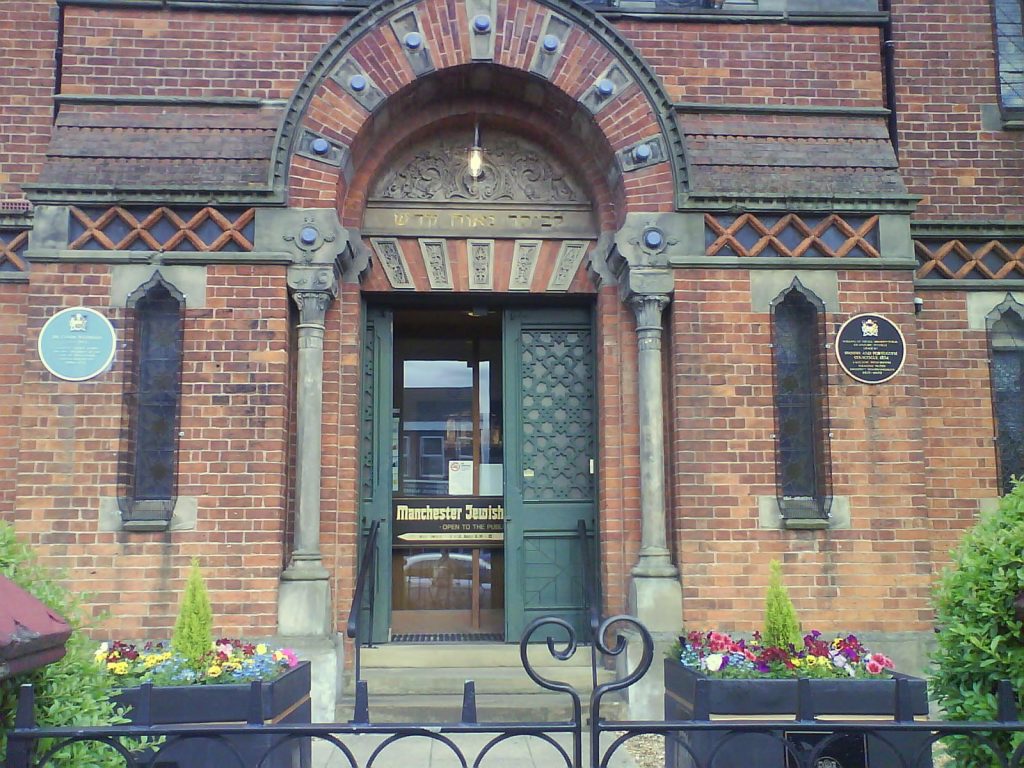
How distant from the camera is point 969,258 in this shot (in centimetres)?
809

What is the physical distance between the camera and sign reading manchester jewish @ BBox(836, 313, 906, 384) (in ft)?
23.8

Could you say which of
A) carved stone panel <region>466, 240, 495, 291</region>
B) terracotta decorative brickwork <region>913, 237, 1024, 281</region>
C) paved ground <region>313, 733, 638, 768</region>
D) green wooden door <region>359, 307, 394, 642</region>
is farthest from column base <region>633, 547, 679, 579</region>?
terracotta decorative brickwork <region>913, 237, 1024, 281</region>

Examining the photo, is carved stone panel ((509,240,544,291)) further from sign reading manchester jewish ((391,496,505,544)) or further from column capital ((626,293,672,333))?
sign reading manchester jewish ((391,496,505,544))

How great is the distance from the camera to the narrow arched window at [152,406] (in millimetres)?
6895

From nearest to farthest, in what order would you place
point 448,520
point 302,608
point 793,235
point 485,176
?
1. point 302,608
2. point 793,235
3. point 485,176
4. point 448,520

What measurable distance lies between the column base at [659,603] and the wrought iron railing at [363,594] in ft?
7.03

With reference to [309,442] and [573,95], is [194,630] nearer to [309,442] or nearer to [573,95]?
[309,442]

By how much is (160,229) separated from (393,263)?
6.40 ft

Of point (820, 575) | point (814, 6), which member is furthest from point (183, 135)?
point (820, 575)

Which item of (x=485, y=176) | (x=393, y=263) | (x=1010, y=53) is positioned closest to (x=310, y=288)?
(x=393, y=263)

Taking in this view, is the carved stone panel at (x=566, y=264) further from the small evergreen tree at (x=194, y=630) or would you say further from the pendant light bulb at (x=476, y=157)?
the small evergreen tree at (x=194, y=630)

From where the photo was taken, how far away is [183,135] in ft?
24.2

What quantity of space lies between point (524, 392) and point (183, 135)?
3592 mm

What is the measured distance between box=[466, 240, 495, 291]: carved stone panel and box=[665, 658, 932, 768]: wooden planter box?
4.13 meters
